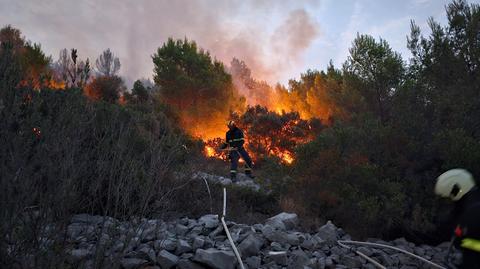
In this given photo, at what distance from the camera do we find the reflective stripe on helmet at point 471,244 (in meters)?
2.85

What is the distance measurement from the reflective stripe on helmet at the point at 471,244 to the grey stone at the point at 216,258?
7.58 feet

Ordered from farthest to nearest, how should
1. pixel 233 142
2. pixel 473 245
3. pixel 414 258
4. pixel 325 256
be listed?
pixel 233 142, pixel 414 258, pixel 325 256, pixel 473 245

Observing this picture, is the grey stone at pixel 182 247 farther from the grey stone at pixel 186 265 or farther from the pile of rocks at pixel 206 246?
the grey stone at pixel 186 265

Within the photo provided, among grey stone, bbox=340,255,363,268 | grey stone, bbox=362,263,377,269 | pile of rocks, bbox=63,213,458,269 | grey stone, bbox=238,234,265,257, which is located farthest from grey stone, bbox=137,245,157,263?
grey stone, bbox=362,263,377,269

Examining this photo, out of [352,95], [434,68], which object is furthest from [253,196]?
[352,95]

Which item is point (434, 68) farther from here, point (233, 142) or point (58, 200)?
point (58, 200)

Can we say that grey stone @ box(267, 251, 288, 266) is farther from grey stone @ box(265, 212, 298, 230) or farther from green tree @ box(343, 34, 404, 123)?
green tree @ box(343, 34, 404, 123)

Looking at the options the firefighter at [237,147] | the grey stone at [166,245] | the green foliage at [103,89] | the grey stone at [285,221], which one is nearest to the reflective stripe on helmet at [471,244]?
the grey stone at [166,245]

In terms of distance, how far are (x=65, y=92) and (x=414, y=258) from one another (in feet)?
19.7

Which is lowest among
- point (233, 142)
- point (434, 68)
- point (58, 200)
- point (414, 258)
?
point (414, 258)

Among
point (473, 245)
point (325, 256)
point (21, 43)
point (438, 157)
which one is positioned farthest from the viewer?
point (21, 43)

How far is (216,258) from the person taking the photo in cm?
415

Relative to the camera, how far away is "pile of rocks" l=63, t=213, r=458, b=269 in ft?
12.3

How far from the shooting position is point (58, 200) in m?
2.90
